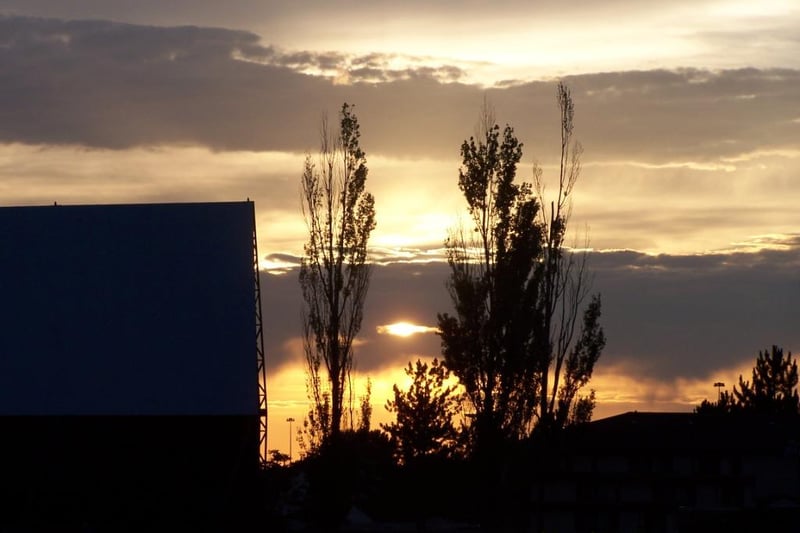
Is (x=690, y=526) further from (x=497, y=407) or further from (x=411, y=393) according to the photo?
(x=411, y=393)

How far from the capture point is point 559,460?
55281mm

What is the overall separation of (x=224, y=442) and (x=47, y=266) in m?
8.12

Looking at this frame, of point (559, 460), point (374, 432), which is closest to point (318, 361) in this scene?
point (559, 460)

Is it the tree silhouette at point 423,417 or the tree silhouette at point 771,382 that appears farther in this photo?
the tree silhouette at point 771,382

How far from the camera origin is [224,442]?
120ft

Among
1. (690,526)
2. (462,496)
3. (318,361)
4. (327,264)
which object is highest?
(327,264)

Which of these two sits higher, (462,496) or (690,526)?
(690,526)

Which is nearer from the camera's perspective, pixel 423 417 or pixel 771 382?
pixel 423 417

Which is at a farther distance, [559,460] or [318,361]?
[559,460]

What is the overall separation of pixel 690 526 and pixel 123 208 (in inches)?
819

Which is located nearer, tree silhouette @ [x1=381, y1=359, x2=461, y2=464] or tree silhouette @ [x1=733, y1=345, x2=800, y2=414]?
tree silhouette @ [x1=381, y1=359, x2=461, y2=464]

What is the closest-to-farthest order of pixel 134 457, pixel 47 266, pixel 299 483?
pixel 134 457
pixel 47 266
pixel 299 483

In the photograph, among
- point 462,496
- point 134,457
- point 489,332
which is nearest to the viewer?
point 134,457

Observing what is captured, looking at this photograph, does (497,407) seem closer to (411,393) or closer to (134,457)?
(411,393)
